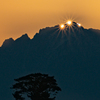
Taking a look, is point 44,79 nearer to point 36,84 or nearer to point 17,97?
point 36,84

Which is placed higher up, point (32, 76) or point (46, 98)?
point (32, 76)

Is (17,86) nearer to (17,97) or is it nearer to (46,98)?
(17,97)

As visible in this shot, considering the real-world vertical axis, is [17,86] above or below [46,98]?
above

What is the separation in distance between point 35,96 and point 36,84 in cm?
293

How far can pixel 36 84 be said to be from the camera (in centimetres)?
7944

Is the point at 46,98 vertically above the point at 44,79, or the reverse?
the point at 44,79

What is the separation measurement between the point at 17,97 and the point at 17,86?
2.64m

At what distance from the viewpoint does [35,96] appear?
256ft

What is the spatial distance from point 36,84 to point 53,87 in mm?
4156

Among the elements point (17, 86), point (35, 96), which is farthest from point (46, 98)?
point (17, 86)

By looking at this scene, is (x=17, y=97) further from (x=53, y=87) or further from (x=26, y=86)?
(x=53, y=87)

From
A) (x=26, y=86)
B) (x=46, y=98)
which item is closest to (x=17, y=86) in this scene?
(x=26, y=86)

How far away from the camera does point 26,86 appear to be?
80188 millimetres

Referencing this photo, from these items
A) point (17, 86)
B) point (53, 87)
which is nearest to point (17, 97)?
point (17, 86)
